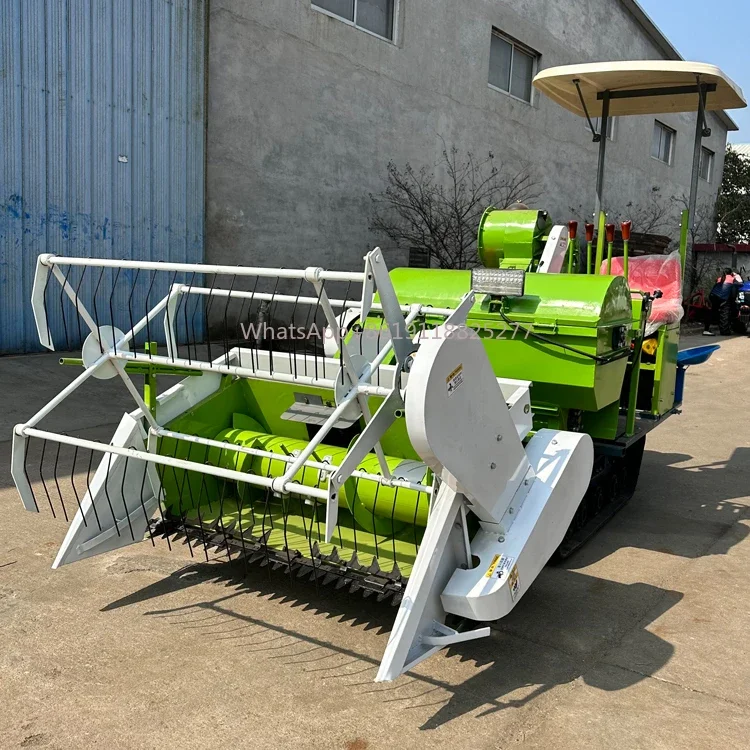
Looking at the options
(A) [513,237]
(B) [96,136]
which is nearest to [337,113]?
(B) [96,136]

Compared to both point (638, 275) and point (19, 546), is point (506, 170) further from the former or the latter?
point (19, 546)

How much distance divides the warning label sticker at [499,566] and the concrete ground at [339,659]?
0.44m

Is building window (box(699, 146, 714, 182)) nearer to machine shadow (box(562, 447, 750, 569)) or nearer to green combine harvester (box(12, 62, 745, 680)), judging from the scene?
machine shadow (box(562, 447, 750, 569))

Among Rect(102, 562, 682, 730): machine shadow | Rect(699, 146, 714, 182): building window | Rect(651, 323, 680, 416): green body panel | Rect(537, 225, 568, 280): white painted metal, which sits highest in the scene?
Rect(699, 146, 714, 182): building window

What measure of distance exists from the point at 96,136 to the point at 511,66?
371 inches

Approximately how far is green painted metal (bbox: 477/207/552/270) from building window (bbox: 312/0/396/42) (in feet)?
22.1

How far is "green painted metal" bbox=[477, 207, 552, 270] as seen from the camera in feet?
17.2

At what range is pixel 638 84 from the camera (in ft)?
18.6

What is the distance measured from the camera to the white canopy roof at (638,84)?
5.19 meters

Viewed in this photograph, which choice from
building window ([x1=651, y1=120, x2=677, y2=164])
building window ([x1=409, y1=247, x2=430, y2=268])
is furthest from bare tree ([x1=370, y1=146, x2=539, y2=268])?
building window ([x1=651, y1=120, x2=677, y2=164])

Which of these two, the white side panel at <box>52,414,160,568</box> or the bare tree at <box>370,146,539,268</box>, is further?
the bare tree at <box>370,146,539,268</box>

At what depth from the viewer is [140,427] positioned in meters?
3.72

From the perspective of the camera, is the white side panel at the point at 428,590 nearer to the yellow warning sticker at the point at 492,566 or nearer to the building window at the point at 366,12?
the yellow warning sticker at the point at 492,566

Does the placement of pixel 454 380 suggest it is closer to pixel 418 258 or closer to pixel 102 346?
pixel 102 346
